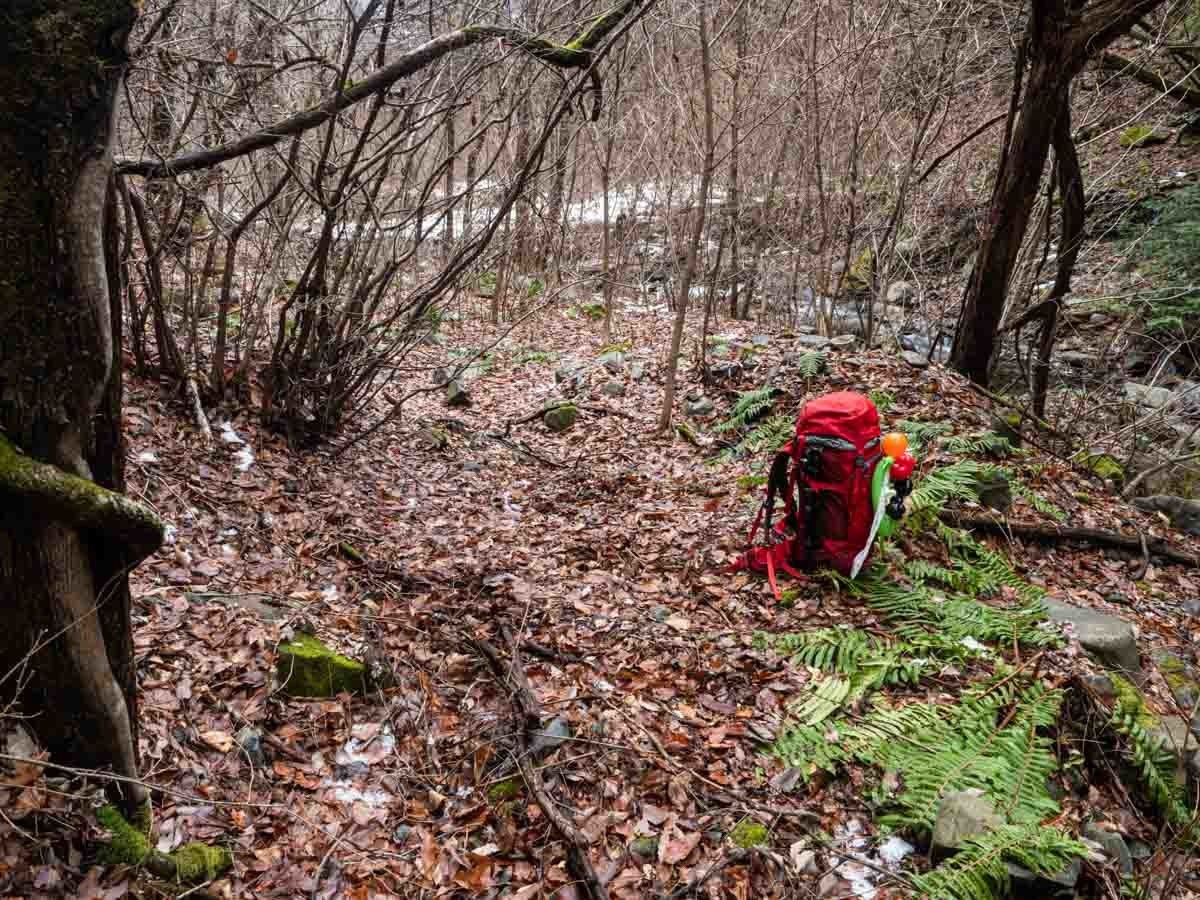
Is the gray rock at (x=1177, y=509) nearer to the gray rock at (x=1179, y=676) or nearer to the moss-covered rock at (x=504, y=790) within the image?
the gray rock at (x=1179, y=676)

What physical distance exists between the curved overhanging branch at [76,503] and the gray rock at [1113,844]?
3490 mm

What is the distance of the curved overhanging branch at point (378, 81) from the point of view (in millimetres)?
2904

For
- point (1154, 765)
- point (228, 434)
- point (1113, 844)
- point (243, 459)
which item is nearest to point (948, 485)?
point (1154, 765)

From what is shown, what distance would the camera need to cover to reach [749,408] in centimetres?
725

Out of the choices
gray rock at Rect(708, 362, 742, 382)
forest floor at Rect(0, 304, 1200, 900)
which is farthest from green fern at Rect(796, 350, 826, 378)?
forest floor at Rect(0, 304, 1200, 900)

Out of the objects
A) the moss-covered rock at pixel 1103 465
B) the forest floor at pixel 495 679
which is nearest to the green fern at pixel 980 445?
the forest floor at pixel 495 679

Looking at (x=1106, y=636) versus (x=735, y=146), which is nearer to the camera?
(x=1106, y=636)

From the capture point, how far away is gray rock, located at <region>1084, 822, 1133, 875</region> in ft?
8.67

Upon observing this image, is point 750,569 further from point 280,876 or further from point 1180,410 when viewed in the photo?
point 1180,410

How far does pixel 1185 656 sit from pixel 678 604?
10.0ft

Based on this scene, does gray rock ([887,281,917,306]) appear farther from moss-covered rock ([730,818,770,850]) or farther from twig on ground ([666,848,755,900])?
twig on ground ([666,848,755,900])

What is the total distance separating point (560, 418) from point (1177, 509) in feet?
19.5

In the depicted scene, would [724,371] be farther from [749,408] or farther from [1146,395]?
[1146,395]

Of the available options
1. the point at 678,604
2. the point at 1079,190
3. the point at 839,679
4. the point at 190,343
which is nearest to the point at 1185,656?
the point at 839,679
